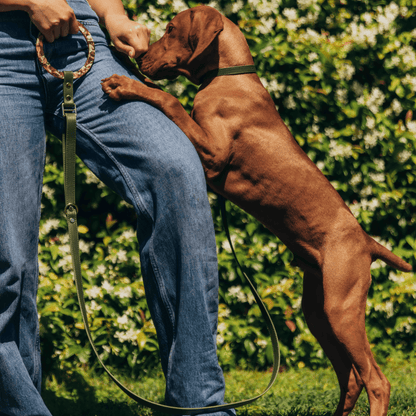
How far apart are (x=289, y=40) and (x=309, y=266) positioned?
2077 millimetres

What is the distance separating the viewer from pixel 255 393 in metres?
3.34

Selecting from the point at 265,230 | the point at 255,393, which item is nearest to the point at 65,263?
the point at 265,230

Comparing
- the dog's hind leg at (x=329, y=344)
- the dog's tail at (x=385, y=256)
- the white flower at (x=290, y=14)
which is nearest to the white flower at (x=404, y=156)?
the white flower at (x=290, y=14)

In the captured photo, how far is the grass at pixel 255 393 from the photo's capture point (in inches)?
115

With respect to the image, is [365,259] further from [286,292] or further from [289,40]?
[289,40]

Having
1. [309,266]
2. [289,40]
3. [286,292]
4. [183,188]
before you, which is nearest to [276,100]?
[289,40]

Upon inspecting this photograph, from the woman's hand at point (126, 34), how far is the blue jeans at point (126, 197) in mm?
209

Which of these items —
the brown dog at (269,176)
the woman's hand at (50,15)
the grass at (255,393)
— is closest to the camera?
the woman's hand at (50,15)

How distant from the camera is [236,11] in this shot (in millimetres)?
3809

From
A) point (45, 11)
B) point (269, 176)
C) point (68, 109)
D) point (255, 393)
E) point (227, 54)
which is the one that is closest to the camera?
point (45, 11)

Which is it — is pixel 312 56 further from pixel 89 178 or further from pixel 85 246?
pixel 85 246

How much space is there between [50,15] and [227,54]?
967 mm

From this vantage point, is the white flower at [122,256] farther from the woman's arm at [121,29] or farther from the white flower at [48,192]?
the woman's arm at [121,29]

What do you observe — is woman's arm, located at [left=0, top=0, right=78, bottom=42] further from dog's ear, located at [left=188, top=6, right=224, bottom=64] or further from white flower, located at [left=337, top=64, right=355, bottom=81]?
white flower, located at [left=337, top=64, right=355, bottom=81]
